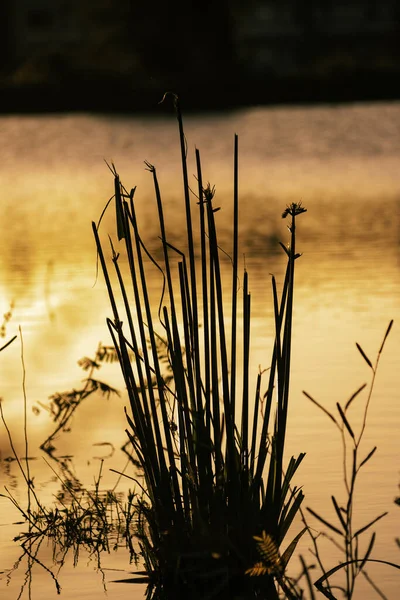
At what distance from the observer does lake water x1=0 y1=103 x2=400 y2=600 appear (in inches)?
127

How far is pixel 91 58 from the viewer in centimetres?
2205

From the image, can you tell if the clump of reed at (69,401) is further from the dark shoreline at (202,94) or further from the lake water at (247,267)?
the dark shoreline at (202,94)

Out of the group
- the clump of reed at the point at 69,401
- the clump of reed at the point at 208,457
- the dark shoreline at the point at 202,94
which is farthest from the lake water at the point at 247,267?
the dark shoreline at the point at 202,94

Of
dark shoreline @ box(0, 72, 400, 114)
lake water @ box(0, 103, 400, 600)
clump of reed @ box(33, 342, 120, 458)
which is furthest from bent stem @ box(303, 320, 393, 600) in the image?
dark shoreline @ box(0, 72, 400, 114)

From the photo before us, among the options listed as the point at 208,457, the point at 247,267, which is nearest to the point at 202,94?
the point at 247,267

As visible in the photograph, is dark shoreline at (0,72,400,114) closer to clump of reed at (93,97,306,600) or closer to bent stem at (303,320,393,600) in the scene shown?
bent stem at (303,320,393,600)

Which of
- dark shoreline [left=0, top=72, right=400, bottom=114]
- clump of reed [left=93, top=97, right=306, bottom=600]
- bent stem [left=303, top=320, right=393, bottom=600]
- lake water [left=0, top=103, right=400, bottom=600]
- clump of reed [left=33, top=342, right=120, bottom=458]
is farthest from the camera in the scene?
dark shoreline [left=0, top=72, right=400, bottom=114]

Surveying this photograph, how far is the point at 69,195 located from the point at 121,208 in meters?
9.46

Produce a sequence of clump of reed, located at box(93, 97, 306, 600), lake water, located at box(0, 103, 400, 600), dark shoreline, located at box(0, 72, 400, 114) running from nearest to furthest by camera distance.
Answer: clump of reed, located at box(93, 97, 306, 600), lake water, located at box(0, 103, 400, 600), dark shoreline, located at box(0, 72, 400, 114)

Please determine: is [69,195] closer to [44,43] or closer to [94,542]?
[94,542]

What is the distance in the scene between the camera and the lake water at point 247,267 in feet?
10.6

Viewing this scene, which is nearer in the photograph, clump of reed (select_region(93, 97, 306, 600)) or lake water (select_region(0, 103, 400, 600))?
clump of reed (select_region(93, 97, 306, 600))

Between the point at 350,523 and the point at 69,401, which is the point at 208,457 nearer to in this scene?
the point at 350,523

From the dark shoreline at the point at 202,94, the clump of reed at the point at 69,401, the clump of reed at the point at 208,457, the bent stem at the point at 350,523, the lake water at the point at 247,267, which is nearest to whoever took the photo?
the bent stem at the point at 350,523
